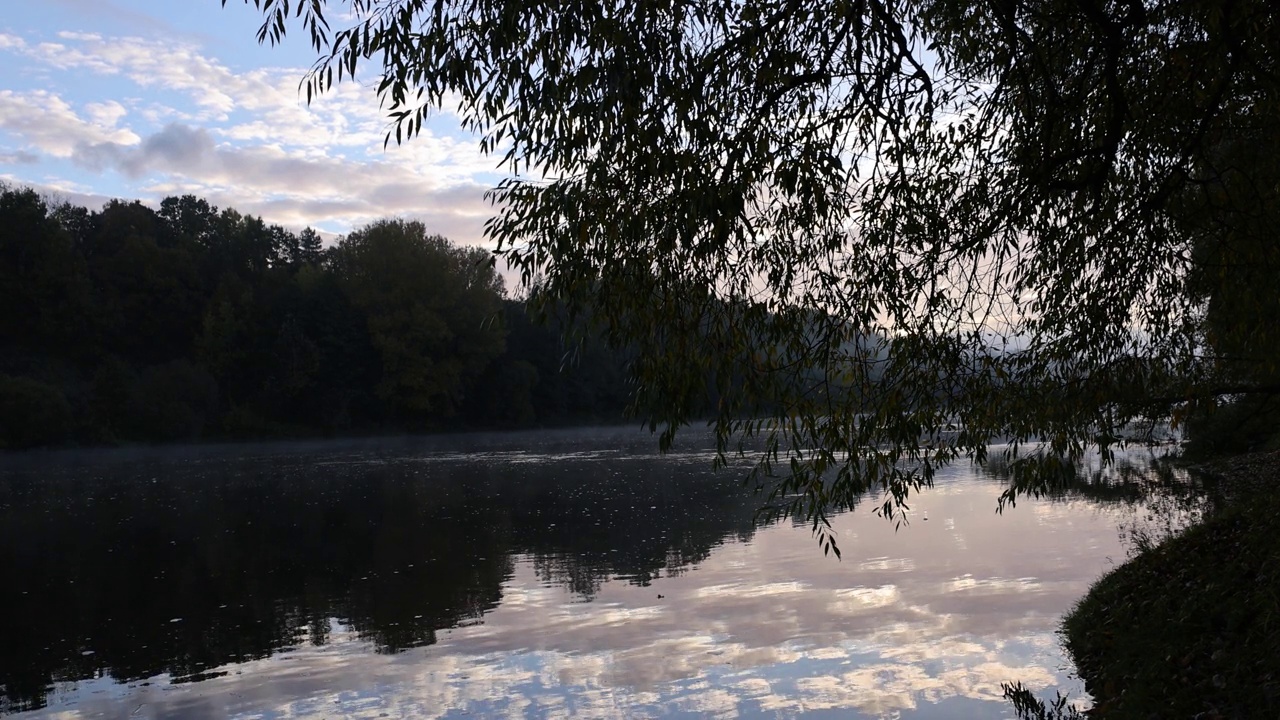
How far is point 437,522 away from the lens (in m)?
27.3

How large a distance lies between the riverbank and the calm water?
0.68 m

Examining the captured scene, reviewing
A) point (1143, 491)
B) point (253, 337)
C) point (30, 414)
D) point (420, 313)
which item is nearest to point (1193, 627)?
point (1143, 491)

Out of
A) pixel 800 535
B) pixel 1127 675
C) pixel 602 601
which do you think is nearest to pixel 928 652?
pixel 1127 675

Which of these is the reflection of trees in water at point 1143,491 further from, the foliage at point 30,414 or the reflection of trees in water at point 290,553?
the foliage at point 30,414

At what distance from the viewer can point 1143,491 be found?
89.5 ft

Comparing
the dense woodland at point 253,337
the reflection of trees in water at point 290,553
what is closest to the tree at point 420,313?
the dense woodland at point 253,337

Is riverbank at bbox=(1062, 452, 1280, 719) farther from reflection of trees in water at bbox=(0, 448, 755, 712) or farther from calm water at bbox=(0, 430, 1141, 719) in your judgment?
reflection of trees in water at bbox=(0, 448, 755, 712)

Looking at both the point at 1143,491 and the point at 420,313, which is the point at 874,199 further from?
the point at 420,313

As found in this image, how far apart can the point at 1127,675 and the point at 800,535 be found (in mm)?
13244

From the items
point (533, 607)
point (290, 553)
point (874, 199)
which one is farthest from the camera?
point (290, 553)

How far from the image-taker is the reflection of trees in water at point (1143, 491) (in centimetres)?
1817

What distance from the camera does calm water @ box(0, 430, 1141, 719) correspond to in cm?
1143

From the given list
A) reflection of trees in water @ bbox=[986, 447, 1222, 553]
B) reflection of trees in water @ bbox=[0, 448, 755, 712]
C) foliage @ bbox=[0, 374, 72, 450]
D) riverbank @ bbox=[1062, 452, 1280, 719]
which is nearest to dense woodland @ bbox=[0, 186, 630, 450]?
foliage @ bbox=[0, 374, 72, 450]

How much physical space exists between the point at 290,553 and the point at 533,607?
349 inches
